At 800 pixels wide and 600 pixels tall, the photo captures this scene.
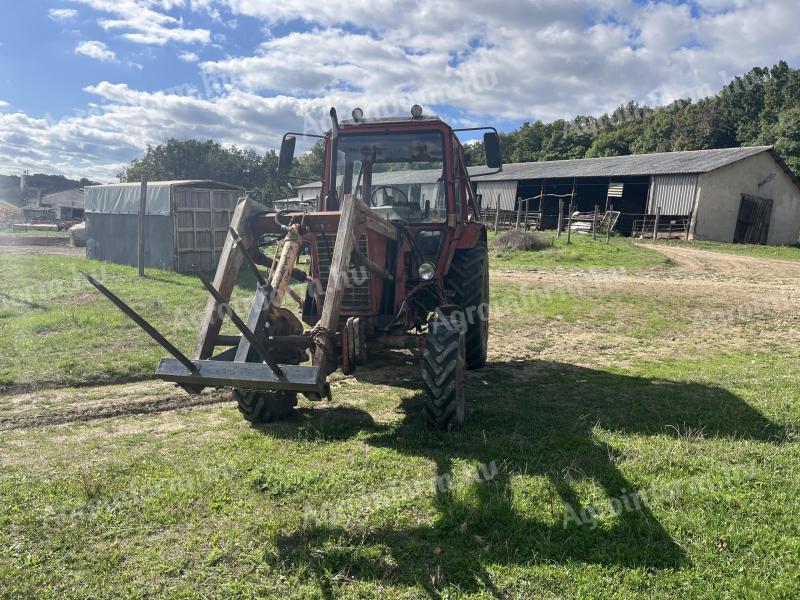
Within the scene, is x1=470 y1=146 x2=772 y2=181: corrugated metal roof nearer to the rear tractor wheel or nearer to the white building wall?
the white building wall

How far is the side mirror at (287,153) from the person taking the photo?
6.00 meters

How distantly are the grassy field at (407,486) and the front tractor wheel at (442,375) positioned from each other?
0.18 m

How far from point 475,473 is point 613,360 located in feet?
14.7

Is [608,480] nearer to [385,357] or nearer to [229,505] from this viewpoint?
[229,505]

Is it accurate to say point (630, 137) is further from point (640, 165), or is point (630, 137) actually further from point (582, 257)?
point (582, 257)

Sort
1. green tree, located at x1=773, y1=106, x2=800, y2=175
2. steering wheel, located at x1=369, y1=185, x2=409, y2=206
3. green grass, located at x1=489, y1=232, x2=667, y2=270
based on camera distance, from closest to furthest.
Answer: steering wheel, located at x1=369, y1=185, x2=409, y2=206, green grass, located at x1=489, y1=232, x2=667, y2=270, green tree, located at x1=773, y1=106, x2=800, y2=175

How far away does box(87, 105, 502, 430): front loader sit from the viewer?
13.0 ft

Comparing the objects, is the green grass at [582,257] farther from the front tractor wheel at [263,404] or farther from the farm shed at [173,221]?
the front tractor wheel at [263,404]

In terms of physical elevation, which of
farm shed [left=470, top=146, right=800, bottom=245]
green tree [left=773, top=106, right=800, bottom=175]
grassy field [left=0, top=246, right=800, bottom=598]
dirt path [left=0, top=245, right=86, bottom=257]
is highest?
green tree [left=773, top=106, right=800, bottom=175]

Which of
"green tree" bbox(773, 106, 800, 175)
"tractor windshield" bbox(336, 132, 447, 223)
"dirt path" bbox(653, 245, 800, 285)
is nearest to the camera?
"tractor windshield" bbox(336, 132, 447, 223)

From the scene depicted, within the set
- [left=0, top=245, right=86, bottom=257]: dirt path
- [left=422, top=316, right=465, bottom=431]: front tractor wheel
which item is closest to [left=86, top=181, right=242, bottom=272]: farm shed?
[left=0, top=245, right=86, bottom=257]: dirt path

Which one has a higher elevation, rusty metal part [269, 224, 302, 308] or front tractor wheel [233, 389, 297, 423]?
rusty metal part [269, 224, 302, 308]

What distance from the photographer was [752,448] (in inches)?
174

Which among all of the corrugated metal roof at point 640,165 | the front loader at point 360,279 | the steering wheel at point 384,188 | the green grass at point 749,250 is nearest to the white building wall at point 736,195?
the corrugated metal roof at point 640,165
